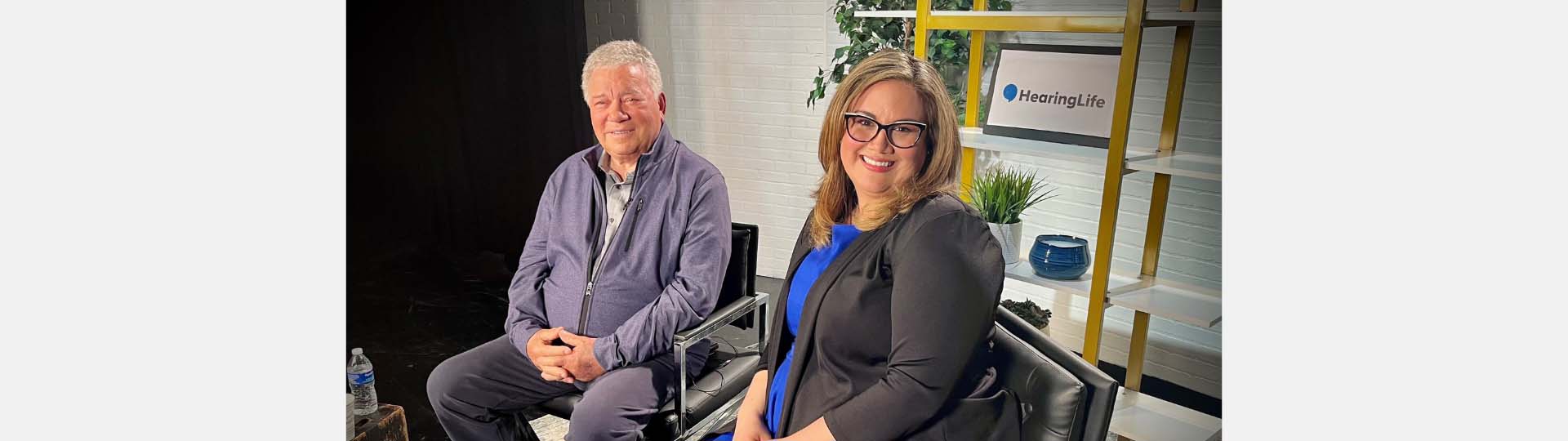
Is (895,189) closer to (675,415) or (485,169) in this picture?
(675,415)

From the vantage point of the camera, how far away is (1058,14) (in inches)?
66.8

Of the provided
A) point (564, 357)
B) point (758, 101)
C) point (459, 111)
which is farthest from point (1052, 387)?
point (459, 111)

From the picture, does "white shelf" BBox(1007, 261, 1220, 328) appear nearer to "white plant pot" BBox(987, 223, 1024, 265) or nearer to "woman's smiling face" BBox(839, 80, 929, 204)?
"white plant pot" BBox(987, 223, 1024, 265)

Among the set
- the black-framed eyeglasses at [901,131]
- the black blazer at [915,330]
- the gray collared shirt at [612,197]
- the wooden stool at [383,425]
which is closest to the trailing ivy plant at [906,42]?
→ the black-framed eyeglasses at [901,131]

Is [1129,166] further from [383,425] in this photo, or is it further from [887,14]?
[383,425]

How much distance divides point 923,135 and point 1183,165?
0.45 m

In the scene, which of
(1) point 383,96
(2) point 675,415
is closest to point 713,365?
(2) point 675,415

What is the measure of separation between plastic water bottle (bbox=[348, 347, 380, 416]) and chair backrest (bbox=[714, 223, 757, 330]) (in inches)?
33.1

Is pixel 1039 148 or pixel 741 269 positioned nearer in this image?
pixel 1039 148

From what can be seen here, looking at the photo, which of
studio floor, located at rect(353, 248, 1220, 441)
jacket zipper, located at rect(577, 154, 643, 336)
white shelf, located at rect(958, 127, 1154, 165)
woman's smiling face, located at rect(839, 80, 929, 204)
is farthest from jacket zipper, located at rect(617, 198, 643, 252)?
white shelf, located at rect(958, 127, 1154, 165)

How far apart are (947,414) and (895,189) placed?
0.37 metres

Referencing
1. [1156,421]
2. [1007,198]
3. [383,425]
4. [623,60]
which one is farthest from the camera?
[383,425]

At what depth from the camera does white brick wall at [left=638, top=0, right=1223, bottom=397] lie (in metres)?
1.71

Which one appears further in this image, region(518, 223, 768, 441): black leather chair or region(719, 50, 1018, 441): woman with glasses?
region(518, 223, 768, 441): black leather chair
